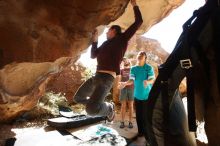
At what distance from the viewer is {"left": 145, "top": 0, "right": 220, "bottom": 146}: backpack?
1858mm

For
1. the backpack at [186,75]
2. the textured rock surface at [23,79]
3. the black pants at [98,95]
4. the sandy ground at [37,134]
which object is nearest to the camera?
the backpack at [186,75]

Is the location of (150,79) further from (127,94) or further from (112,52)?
(112,52)

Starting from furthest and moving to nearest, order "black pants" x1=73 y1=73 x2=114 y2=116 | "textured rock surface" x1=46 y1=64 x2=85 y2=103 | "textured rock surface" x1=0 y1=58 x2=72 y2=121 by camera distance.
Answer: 1. "textured rock surface" x1=46 y1=64 x2=85 y2=103
2. "textured rock surface" x1=0 y1=58 x2=72 y2=121
3. "black pants" x1=73 y1=73 x2=114 y2=116

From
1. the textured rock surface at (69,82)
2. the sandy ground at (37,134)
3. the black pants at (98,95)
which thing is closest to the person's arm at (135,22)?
the black pants at (98,95)

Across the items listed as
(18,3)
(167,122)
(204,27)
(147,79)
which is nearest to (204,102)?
(167,122)

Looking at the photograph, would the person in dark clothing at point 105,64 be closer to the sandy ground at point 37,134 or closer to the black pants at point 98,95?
the black pants at point 98,95

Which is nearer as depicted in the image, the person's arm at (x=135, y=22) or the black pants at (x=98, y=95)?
the person's arm at (x=135, y=22)

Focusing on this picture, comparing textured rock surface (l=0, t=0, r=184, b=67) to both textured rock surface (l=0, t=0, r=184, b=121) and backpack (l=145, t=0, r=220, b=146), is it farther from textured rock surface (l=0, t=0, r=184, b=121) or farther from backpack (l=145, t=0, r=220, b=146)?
backpack (l=145, t=0, r=220, b=146)

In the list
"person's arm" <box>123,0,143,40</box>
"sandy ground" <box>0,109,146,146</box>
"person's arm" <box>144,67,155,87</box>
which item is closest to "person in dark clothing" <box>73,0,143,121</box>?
"person's arm" <box>123,0,143,40</box>

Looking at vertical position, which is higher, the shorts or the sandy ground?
the shorts

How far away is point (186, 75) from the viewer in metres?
1.88

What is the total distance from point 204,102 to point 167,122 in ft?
0.92

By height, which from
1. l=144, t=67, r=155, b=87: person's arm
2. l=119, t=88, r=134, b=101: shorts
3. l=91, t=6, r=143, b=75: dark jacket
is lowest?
l=119, t=88, r=134, b=101: shorts

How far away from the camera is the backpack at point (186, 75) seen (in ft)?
6.10
